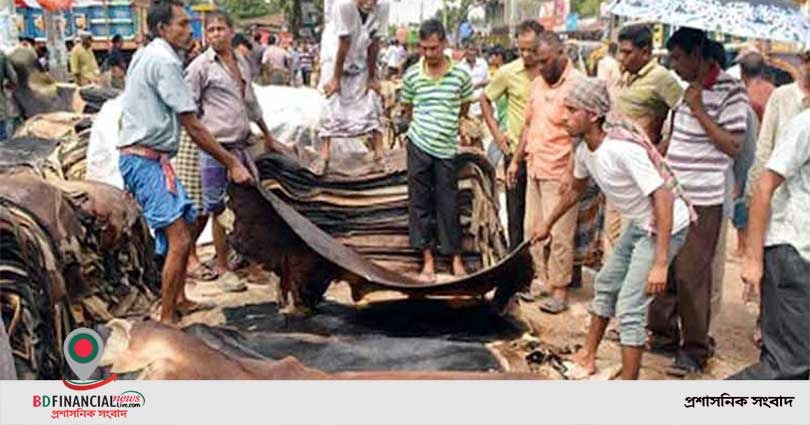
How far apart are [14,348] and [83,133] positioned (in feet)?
12.4

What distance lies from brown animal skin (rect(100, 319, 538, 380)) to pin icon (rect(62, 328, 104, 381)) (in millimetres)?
32

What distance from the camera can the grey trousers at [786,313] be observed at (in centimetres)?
333

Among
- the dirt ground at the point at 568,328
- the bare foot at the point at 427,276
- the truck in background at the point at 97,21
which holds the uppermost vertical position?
the truck in background at the point at 97,21

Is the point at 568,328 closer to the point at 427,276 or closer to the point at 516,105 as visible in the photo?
the point at 427,276

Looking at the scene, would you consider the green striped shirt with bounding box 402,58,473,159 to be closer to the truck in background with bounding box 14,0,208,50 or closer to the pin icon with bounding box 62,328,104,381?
the pin icon with bounding box 62,328,104,381

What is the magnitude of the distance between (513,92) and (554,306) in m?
1.53

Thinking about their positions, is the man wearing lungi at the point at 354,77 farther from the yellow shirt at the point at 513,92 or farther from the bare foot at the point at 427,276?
the bare foot at the point at 427,276

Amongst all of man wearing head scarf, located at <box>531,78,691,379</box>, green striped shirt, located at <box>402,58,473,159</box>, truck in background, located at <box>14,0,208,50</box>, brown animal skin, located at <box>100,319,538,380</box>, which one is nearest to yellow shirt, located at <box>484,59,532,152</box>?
green striped shirt, located at <box>402,58,473,159</box>

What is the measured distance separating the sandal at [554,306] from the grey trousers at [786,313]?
184 cm

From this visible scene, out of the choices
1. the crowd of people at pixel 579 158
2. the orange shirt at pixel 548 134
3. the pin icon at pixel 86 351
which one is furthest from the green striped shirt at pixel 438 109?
the pin icon at pixel 86 351

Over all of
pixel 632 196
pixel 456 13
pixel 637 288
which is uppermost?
pixel 456 13

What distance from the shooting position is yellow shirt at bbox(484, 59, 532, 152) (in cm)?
589

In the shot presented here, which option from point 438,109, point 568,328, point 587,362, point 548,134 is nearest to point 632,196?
point 587,362

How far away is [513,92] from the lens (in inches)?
234
